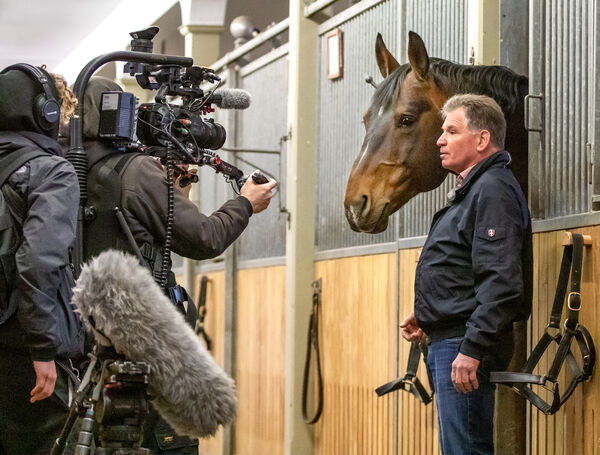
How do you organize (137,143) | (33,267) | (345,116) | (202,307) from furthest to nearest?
(202,307), (345,116), (137,143), (33,267)

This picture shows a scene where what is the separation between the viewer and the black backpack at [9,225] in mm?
2738

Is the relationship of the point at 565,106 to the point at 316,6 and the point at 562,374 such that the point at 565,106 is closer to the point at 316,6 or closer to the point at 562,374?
the point at 562,374

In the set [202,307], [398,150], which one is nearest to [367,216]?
[398,150]

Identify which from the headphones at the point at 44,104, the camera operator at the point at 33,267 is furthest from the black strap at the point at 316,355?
the headphones at the point at 44,104

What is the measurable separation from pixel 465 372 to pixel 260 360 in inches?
128

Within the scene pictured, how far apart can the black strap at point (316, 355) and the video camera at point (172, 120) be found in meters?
2.07

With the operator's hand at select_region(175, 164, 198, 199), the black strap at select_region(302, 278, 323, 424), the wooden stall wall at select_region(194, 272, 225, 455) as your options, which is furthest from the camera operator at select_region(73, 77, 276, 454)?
the wooden stall wall at select_region(194, 272, 225, 455)

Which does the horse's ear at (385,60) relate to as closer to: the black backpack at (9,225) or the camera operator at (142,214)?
the camera operator at (142,214)

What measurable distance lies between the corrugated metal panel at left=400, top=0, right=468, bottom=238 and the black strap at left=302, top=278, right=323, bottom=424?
0.98m

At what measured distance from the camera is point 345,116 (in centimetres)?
504

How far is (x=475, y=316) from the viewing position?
2.79m

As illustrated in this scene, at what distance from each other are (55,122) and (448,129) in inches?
43.7

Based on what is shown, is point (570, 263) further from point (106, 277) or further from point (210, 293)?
point (210, 293)

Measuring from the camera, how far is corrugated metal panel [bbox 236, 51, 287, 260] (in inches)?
231
